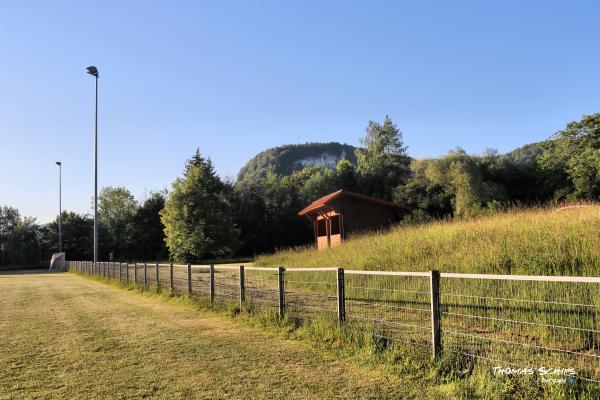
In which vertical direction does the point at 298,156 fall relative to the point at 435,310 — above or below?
above

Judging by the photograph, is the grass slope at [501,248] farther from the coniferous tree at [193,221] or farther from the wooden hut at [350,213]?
the coniferous tree at [193,221]

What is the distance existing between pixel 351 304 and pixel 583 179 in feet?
114

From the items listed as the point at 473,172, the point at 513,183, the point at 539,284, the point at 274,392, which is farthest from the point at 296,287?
the point at 513,183

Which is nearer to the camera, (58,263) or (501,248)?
(501,248)

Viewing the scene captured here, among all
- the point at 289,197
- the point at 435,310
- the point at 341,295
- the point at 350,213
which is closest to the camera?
the point at 435,310

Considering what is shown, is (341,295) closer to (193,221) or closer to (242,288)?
(242,288)

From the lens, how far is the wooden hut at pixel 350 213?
34.5 m

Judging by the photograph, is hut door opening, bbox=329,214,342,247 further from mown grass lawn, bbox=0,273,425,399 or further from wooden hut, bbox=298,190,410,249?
mown grass lawn, bbox=0,273,425,399

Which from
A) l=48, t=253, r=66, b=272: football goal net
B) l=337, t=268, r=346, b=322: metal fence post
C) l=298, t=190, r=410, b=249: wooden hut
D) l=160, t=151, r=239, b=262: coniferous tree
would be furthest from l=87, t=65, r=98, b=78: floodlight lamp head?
l=337, t=268, r=346, b=322: metal fence post

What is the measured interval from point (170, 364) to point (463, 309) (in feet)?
16.3

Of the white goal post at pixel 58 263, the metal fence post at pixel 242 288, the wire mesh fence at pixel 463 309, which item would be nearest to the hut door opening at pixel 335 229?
the wire mesh fence at pixel 463 309

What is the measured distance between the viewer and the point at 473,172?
48594mm

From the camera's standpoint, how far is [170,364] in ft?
20.7

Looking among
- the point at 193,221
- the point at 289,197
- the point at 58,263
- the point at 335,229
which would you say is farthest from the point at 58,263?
the point at 289,197
